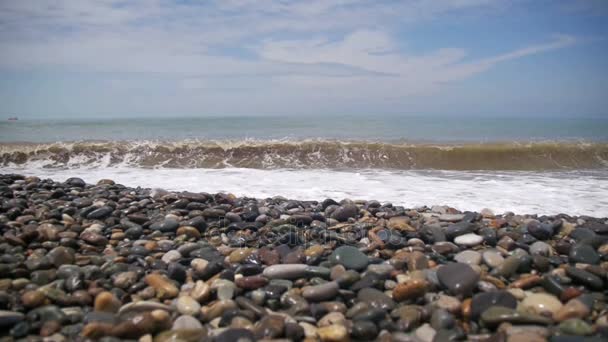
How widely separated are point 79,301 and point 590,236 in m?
4.14

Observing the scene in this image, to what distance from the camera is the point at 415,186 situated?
23.9 ft

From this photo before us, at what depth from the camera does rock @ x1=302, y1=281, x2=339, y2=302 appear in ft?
8.09

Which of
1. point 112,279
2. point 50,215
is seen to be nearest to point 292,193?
point 50,215

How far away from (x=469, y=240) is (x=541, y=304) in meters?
1.19

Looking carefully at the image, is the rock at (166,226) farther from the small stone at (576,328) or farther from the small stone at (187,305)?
the small stone at (576,328)

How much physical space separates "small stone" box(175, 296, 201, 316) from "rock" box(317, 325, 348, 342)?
769 mm

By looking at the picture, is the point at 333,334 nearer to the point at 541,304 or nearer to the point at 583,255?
the point at 541,304

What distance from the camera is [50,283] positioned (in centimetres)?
268

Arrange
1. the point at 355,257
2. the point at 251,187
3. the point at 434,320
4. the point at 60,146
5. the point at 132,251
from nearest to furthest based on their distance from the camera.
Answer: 1. the point at 434,320
2. the point at 355,257
3. the point at 132,251
4. the point at 251,187
5. the point at 60,146

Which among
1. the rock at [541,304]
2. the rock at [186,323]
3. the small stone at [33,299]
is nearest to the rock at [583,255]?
the rock at [541,304]

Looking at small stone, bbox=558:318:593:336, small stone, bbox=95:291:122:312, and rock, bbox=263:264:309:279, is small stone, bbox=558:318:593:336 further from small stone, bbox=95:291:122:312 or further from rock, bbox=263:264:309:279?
small stone, bbox=95:291:122:312

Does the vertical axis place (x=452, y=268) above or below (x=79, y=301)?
above

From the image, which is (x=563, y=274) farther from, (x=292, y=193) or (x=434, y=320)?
(x=292, y=193)

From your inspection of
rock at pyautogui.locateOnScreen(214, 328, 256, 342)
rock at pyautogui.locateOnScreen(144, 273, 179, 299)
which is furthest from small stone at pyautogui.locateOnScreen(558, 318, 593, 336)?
rock at pyautogui.locateOnScreen(144, 273, 179, 299)
